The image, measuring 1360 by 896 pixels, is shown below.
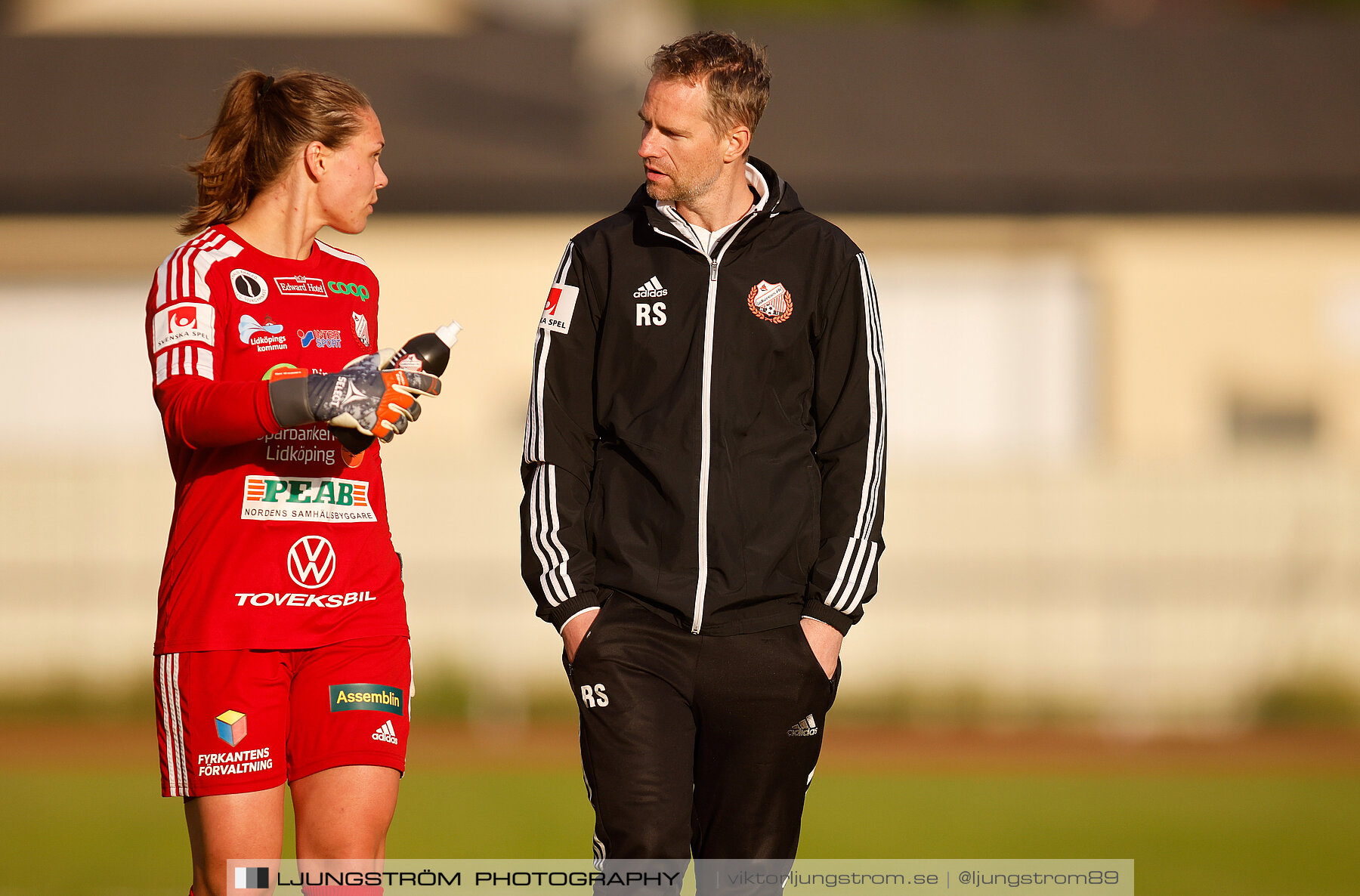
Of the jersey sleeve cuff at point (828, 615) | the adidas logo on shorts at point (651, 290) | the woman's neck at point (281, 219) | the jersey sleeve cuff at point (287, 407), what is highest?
the woman's neck at point (281, 219)

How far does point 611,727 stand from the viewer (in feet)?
13.9

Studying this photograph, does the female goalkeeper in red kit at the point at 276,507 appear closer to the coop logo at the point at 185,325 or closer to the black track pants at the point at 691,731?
the coop logo at the point at 185,325

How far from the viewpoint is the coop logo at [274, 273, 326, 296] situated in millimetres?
4191

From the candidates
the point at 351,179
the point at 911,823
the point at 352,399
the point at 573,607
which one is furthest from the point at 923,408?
the point at 352,399

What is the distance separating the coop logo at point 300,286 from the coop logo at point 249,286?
0.04 meters

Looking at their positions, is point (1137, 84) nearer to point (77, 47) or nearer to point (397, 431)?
point (77, 47)

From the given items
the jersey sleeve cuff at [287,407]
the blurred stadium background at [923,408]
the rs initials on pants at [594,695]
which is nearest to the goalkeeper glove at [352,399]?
the jersey sleeve cuff at [287,407]

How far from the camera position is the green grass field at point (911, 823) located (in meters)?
8.20

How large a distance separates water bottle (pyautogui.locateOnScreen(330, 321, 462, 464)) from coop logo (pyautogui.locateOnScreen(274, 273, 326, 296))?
1.07 ft

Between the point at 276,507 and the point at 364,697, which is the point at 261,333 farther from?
the point at 364,697

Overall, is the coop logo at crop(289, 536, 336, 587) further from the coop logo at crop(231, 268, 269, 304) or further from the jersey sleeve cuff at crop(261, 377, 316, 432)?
the coop logo at crop(231, 268, 269, 304)

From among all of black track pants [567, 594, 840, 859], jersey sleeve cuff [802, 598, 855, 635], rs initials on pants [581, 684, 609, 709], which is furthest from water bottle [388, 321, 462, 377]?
jersey sleeve cuff [802, 598, 855, 635]

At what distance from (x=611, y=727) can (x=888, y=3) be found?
4298 cm

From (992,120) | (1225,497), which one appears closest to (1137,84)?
(992,120)
